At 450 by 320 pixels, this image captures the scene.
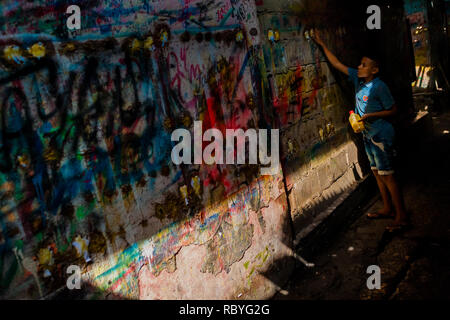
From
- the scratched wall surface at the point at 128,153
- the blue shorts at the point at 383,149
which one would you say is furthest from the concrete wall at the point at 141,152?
the blue shorts at the point at 383,149

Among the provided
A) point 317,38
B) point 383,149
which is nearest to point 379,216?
point 383,149

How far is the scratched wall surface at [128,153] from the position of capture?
1.53 metres

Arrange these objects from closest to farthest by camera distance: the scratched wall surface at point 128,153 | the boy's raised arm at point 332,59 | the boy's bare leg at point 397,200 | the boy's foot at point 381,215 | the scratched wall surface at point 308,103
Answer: the scratched wall surface at point 128,153, the scratched wall surface at point 308,103, the boy's bare leg at point 397,200, the boy's raised arm at point 332,59, the boy's foot at point 381,215

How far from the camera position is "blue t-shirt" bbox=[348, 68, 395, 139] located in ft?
12.3

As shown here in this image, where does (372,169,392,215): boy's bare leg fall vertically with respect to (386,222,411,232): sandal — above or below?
above

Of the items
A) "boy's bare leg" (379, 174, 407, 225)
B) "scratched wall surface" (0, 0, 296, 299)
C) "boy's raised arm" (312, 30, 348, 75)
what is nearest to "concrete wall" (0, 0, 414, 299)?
"scratched wall surface" (0, 0, 296, 299)

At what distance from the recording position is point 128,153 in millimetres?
1950

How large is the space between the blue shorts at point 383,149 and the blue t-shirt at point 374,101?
48 mm

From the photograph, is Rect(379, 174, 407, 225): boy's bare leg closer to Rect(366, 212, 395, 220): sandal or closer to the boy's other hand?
Rect(366, 212, 395, 220): sandal

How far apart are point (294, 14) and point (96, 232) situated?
305cm

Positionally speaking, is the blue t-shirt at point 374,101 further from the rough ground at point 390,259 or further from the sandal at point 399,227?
the rough ground at point 390,259

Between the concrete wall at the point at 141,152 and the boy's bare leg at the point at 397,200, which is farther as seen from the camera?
the boy's bare leg at the point at 397,200
